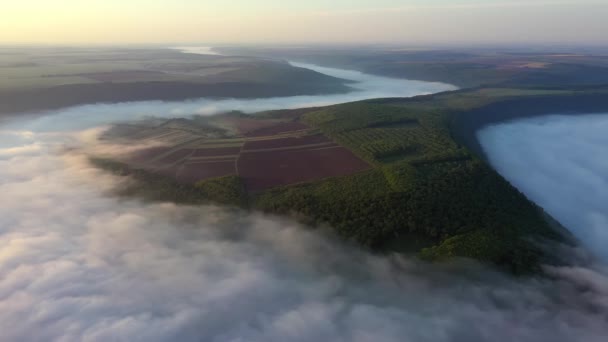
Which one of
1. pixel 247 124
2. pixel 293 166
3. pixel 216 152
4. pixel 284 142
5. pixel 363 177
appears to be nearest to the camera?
pixel 363 177

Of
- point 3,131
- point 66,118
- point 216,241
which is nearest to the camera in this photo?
point 216,241

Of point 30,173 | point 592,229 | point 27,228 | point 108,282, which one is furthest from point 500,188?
point 30,173

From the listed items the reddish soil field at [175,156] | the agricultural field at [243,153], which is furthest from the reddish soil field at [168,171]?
the reddish soil field at [175,156]

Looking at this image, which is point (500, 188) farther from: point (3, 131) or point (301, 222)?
point (3, 131)

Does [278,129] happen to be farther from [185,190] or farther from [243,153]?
[185,190]

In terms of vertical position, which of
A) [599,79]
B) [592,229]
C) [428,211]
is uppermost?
[599,79]

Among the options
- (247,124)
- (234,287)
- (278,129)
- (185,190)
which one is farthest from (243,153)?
(234,287)
